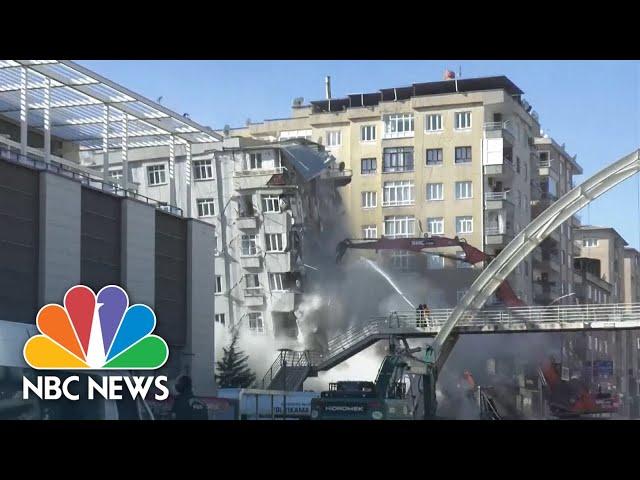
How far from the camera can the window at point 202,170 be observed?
101 ft

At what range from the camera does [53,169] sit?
976 inches

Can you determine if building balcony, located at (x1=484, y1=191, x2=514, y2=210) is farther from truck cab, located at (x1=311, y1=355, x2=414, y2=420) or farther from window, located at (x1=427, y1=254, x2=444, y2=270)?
Answer: truck cab, located at (x1=311, y1=355, x2=414, y2=420)

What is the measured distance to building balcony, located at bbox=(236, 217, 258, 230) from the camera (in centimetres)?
3012

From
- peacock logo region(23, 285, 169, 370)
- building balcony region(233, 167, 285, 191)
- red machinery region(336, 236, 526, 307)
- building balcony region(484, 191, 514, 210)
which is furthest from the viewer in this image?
building balcony region(233, 167, 285, 191)

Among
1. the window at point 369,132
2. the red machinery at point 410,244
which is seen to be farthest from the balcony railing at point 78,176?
the window at point 369,132

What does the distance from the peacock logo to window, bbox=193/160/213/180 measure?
1127 cm

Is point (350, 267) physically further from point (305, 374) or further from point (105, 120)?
point (105, 120)

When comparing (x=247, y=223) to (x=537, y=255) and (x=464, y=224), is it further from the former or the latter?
(x=537, y=255)

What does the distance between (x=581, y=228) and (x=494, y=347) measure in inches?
140

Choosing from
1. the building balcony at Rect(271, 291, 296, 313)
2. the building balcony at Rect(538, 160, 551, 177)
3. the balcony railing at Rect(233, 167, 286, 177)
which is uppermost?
the building balcony at Rect(538, 160, 551, 177)

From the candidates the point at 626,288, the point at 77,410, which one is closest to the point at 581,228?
the point at 626,288

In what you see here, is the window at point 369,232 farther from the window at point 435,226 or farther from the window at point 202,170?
the window at point 202,170

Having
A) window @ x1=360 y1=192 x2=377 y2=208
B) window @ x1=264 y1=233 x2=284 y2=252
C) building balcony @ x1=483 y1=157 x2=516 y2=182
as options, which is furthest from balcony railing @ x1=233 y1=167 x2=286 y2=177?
building balcony @ x1=483 y1=157 x2=516 y2=182

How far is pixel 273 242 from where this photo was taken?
29.9 meters
